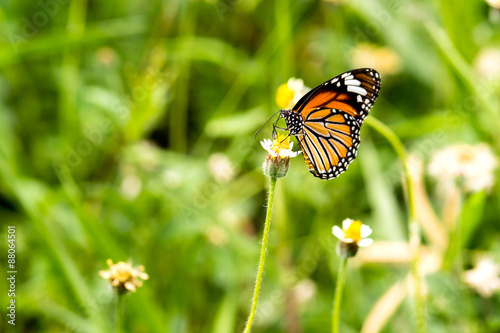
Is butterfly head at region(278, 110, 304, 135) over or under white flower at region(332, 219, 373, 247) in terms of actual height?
over

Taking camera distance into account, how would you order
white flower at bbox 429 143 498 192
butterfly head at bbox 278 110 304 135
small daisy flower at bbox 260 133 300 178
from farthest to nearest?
1. white flower at bbox 429 143 498 192
2. butterfly head at bbox 278 110 304 135
3. small daisy flower at bbox 260 133 300 178

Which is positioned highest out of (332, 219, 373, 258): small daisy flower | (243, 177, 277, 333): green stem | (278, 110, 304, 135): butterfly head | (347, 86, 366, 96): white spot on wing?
(347, 86, 366, 96): white spot on wing

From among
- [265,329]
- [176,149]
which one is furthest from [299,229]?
[176,149]

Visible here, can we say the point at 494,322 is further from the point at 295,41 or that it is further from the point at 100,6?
the point at 100,6

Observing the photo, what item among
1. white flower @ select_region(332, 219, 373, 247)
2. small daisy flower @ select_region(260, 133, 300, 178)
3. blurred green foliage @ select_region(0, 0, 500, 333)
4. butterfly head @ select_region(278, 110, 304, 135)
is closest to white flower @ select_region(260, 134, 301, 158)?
small daisy flower @ select_region(260, 133, 300, 178)

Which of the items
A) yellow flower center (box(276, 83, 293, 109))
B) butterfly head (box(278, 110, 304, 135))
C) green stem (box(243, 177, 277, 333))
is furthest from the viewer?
butterfly head (box(278, 110, 304, 135))

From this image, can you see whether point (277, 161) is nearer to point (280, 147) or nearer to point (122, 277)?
point (280, 147)

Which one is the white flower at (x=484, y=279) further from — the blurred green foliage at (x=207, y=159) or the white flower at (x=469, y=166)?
the white flower at (x=469, y=166)

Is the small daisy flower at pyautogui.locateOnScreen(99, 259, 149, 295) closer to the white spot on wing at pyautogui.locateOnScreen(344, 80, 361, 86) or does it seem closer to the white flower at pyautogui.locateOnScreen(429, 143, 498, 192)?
the white spot on wing at pyautogui.locateOnScreen(344, 80, 361, 86)
